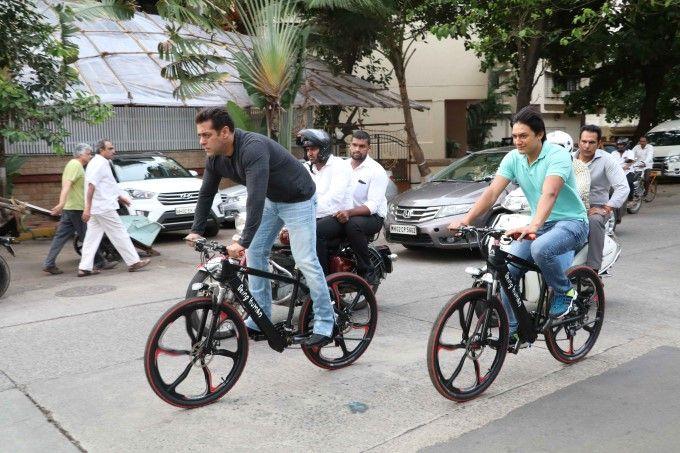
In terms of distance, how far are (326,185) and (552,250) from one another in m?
2.45

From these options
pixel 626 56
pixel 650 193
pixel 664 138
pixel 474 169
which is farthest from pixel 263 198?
pixel 664 138

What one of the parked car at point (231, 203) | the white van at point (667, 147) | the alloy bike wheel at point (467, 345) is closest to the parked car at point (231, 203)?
the parked car at point (231, 203)

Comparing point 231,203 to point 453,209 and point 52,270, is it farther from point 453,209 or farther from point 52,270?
point 453,209

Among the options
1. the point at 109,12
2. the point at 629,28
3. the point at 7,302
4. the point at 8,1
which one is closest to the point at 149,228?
the point at 7,302

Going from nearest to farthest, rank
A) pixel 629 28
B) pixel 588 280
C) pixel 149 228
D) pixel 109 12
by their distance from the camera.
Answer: pixel 588 280 → pixel 149 228 → pixel 109 12 → pixel 629 28

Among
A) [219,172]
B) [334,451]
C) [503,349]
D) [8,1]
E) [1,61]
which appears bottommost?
[334,451]

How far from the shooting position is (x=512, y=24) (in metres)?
16.8

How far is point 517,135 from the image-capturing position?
4941 mm

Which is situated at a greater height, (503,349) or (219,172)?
(219,172)

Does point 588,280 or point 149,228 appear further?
point 149,228

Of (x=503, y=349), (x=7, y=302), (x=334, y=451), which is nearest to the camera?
(x=334, y=451)

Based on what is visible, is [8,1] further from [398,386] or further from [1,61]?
[398,386]

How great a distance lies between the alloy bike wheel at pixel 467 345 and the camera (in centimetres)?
448

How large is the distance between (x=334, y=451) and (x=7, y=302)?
564 centimetres
